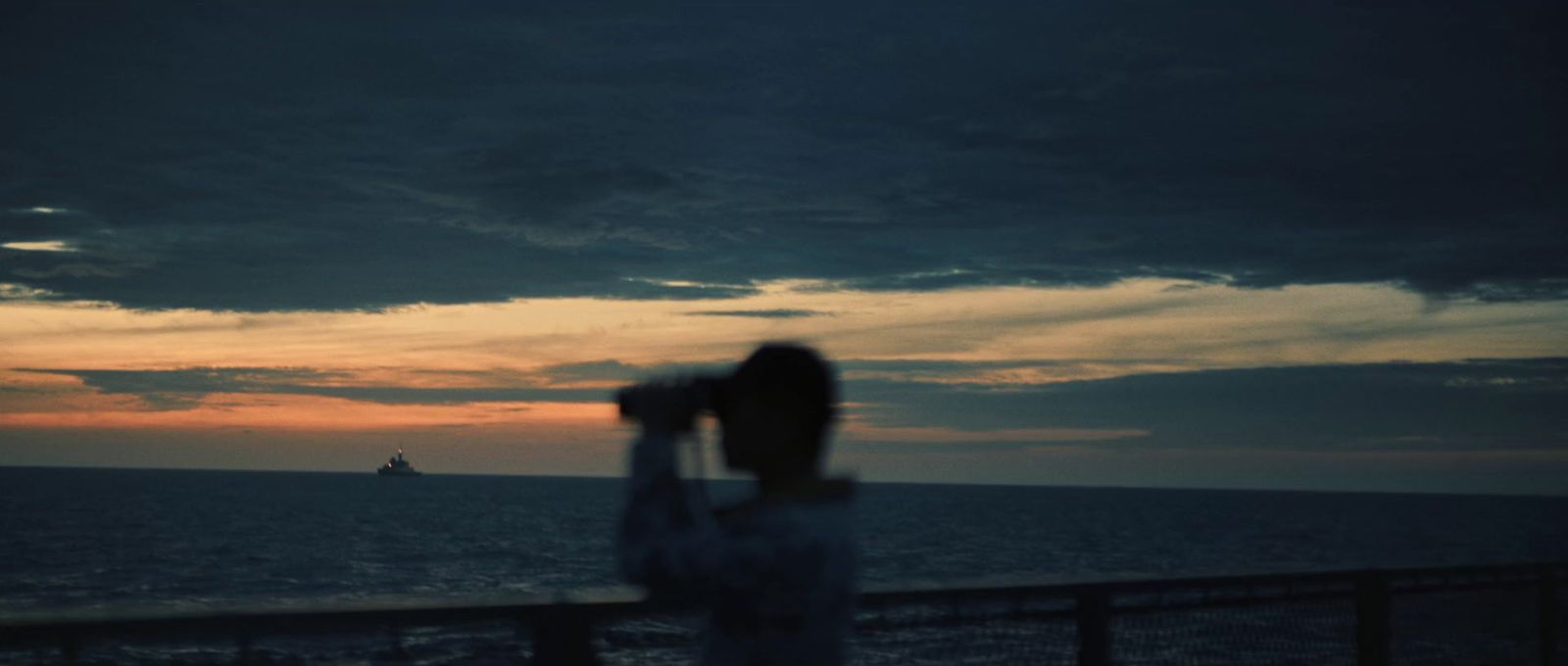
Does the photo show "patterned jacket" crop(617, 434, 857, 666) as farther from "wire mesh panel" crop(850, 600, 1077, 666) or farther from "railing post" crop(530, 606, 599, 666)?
"wire mesh panel" crop(850, 600, 1077, 666)

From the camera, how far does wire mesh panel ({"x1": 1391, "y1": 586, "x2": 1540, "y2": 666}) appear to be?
6551 mm

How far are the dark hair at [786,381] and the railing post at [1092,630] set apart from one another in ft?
10.0

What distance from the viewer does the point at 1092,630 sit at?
5152mm

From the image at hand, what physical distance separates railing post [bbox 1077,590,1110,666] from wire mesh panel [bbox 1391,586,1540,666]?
203cm

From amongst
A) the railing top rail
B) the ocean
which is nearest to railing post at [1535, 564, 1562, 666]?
the railing top rail

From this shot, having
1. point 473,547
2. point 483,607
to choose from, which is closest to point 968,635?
point 483,607

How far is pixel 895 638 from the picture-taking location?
14.9 ft

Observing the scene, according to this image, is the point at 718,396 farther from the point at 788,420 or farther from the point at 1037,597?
the point at 1037,597

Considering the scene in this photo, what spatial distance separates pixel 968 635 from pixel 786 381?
2659mm

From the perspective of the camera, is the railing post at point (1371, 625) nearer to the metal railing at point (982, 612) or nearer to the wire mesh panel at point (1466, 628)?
the metal railing at point (982, 612)

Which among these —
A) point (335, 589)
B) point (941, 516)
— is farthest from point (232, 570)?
point (941, 516)

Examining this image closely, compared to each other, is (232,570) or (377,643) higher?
(377,643)

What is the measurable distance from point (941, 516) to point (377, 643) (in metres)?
129

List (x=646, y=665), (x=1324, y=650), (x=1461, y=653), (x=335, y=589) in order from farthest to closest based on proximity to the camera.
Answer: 1. (x=335, y=589)
2. (x=1461, y=653)
3. (x=1324, y=650)
4. (x=646, y=665)
